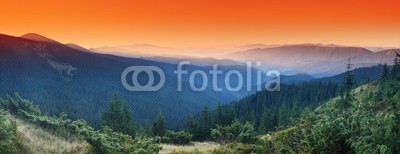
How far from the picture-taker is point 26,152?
13.9m

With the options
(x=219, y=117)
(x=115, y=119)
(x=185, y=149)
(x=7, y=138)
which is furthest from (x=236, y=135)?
(x=219, y=117)

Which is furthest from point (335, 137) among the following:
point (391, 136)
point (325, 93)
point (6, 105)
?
point (325, 93)

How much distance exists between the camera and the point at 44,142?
15.2 meters

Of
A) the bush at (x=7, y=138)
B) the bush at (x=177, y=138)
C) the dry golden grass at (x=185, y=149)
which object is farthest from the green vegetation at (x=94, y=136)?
the bush at (x=177, y=138)

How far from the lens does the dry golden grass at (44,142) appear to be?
47.2ft

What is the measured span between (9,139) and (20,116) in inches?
276

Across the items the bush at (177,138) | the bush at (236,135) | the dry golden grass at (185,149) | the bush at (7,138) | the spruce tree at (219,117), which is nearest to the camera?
the bush at (7,138)

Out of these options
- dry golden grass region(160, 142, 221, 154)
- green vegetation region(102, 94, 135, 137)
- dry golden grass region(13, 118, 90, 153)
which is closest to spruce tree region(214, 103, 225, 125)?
green vegetation region(102, 94, 135, 137)

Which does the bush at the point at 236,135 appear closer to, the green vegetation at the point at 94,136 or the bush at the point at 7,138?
the green vegetation at the point at 94,136

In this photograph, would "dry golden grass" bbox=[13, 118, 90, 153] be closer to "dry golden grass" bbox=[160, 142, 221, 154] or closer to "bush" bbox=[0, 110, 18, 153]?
"bush" bbox=[0, 110, 18, 153]

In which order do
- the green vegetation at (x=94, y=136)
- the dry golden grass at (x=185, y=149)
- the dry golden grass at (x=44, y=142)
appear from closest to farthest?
1. the dry golden grass at (x=44, y=142)
2. the green vegetation at (x=94, y=136)
3. the dry golden grass at (x=185, y=149)

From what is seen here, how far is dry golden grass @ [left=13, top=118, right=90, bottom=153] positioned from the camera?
14391 millimetres

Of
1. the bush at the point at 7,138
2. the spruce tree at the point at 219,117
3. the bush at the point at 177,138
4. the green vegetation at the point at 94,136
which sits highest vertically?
the bush at the point at 7,138

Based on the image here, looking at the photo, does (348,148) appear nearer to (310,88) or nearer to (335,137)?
(335,137)
